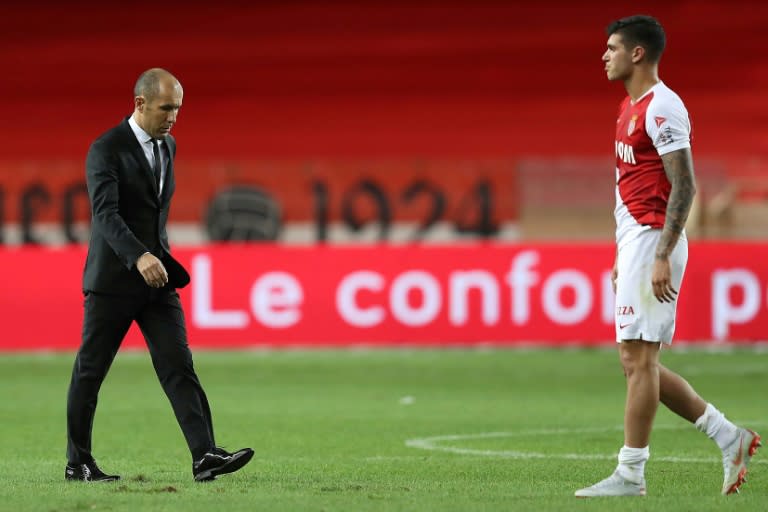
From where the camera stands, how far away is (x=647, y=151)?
6312 mm

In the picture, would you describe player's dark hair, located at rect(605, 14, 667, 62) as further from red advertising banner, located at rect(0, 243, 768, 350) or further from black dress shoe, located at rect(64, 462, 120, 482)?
red advertising banner, located at rect(0, 243, 768, 350)

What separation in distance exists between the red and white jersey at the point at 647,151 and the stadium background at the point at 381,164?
10349 mm

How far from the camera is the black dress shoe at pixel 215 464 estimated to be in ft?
22.3

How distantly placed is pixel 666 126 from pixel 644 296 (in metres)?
0.72

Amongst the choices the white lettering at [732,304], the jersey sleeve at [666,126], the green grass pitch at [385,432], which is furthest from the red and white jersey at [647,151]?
the white lettering at [732,304]

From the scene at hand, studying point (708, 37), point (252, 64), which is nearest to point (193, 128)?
point (252, 64)

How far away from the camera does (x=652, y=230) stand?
20.6ft

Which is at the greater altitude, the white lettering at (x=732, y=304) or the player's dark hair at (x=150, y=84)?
the player's dark hair at (x=150, y=84)

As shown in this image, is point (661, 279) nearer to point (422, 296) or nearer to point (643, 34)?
point (643, 34)

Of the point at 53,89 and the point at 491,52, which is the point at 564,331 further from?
the point at 53,89

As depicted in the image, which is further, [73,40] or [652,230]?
[73,40]

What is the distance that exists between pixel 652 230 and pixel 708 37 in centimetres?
2012

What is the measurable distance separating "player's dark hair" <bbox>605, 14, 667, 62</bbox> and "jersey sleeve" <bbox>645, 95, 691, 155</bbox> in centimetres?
25

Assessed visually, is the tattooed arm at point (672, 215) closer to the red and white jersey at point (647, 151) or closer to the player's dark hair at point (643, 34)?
the red and white jersey at point (647, 151)
